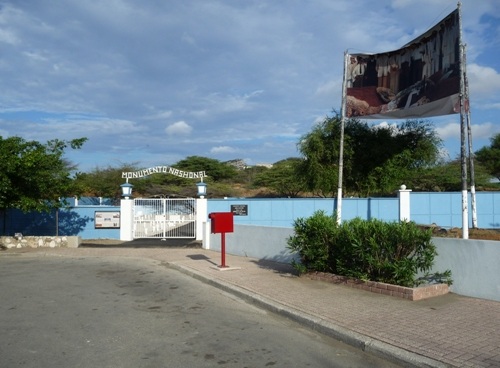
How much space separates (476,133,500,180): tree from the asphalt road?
42.6 metres

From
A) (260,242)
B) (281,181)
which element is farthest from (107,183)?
(260,242)

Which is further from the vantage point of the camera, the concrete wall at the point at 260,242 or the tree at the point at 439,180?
the tree at the point at 439,180

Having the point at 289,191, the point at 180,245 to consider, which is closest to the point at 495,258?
the point at 180,245

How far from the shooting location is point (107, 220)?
23.2 m

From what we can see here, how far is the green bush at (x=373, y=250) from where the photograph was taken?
9086 millimetres

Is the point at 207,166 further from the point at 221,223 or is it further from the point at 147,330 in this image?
the point at 147,330

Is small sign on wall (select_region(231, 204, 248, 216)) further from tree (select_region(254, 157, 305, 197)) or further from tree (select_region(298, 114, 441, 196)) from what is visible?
tree (select_region(254, 157, 305, 197))

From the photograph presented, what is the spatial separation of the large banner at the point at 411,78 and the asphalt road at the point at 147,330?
10.6 metres

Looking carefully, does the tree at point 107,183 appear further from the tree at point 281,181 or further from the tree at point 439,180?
the tree at point 439,180

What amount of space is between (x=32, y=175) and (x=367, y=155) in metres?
15.6

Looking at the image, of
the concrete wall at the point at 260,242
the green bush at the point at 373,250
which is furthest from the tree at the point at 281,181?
the green bush at the point at 373,250

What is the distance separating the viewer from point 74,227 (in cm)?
2342

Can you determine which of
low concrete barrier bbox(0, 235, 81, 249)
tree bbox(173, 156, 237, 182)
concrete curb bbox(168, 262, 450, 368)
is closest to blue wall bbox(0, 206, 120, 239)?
low concrete barrier bbox(0, 235, 81, 249)

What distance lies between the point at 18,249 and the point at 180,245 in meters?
6.64
